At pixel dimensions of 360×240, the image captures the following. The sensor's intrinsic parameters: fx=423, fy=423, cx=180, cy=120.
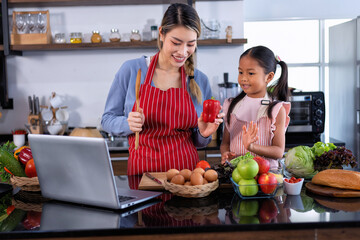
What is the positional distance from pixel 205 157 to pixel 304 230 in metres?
2.22

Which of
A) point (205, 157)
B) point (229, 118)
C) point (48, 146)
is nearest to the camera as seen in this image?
point (48, 146)

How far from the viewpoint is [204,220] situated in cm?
135

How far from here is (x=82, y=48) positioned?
12.7ft

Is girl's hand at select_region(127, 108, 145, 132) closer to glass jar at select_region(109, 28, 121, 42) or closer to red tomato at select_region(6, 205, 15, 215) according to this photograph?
red tomato at select_region(6, 205, 15, 215)

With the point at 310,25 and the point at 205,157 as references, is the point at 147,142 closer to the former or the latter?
the point at 205,157

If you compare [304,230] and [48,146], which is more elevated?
[48,146]

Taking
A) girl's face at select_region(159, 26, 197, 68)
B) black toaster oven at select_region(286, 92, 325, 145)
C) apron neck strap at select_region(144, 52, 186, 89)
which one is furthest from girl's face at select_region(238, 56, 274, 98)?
black toaster oven at select_region(286, 92, 325, 145)

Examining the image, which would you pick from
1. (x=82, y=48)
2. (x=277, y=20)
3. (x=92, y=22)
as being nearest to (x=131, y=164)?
(x=82, y=48)

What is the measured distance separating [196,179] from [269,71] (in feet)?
2.48

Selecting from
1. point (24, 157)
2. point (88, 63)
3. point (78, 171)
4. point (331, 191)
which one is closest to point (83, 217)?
point (78, 171)

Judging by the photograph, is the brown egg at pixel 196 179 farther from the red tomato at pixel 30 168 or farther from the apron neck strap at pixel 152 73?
the apron neck strap at pixel 152 73

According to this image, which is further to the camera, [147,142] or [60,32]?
[60,32]

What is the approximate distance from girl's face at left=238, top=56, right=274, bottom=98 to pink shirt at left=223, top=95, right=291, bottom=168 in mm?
105

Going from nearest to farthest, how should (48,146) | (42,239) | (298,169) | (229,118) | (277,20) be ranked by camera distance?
(42,239) < (48,146) < (298,169) < (229,118) < (277,20)
